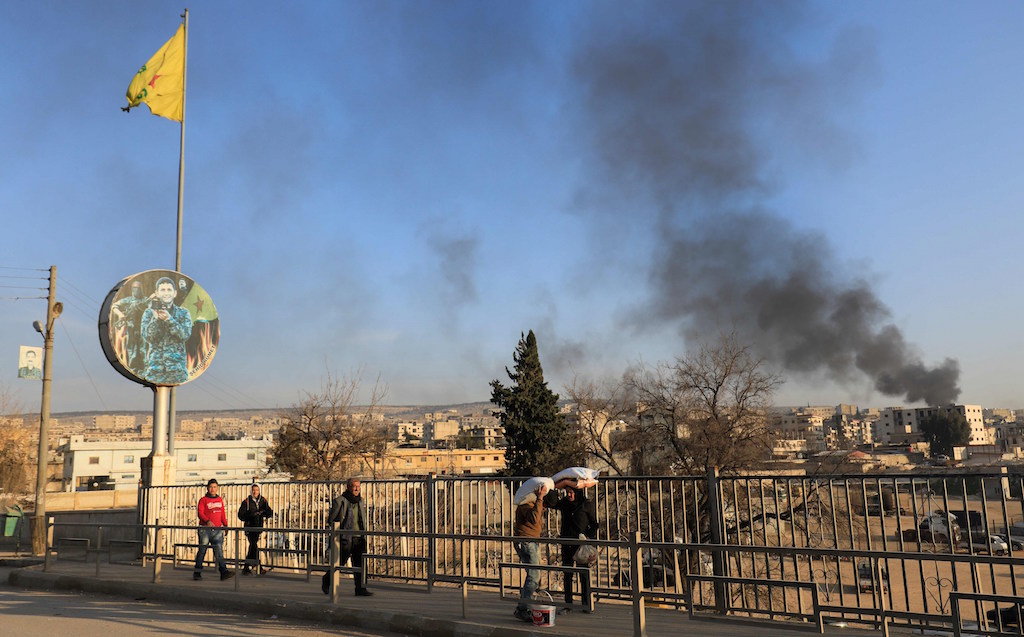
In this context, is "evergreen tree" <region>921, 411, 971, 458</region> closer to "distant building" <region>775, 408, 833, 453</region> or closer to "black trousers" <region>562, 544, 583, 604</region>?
"distant building" <region>775, 408, 833, 453</region>

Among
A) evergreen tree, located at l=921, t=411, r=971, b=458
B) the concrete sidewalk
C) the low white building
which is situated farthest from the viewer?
evergreen tree, located at l=921, t=411, r=971, b=458

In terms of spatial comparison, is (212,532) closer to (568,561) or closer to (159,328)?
(159,328)

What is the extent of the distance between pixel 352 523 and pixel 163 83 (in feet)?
57.3

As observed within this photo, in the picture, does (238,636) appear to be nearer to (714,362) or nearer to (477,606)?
(477,606)

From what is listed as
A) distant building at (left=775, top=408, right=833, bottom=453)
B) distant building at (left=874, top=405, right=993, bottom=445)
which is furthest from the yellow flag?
distant building at (left=874, top=405, right=993, bottom=445)

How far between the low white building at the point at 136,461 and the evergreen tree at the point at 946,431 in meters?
94.3

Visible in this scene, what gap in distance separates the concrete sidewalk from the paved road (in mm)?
205

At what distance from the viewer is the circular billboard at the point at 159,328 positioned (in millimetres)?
17453

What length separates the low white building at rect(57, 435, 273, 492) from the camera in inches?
2997

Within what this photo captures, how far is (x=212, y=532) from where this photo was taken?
43.6ft

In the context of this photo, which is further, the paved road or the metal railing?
the paved road

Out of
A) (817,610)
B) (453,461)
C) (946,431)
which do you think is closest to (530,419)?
(817,610)

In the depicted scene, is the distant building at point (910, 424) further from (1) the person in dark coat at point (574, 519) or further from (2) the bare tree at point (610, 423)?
(1) the person in dark coat at point (574, 519)

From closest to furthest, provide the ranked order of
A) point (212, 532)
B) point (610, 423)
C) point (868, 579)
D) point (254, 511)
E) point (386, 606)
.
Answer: point (386, 606), point (868, 579), point (212, 532), point (254, 511), point (610, 423)
